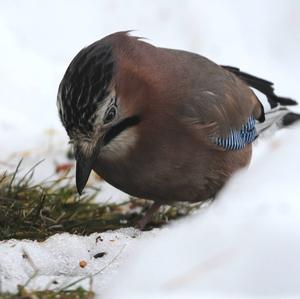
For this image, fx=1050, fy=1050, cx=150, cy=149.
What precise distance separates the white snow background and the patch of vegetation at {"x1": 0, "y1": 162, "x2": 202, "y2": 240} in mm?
206

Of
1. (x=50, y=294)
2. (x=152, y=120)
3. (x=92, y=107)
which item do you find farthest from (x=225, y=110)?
(x=50, y=294)

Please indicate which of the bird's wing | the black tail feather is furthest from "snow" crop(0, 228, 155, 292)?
the black tail feather

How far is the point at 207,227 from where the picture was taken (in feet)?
11.0

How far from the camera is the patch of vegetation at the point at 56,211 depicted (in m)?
4.94

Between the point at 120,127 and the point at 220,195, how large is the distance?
783 mm

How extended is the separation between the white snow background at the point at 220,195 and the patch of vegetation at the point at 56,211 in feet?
0.67

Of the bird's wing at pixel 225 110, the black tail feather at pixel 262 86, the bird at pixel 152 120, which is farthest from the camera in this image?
the black tail feather at pixel 262 86

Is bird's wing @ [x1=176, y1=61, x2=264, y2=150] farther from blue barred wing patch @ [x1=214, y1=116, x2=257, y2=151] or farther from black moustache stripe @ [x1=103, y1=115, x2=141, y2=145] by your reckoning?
black moustache stripe @ [x1=103, y1=115, x2=141, y2=145]

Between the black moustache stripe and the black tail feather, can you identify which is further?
the black tail feather

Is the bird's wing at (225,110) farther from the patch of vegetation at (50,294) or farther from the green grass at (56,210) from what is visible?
the patch of vegetation at (50,294)

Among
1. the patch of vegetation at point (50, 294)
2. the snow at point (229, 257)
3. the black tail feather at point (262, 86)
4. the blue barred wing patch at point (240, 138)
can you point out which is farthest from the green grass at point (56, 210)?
the snow at point (229, 257)

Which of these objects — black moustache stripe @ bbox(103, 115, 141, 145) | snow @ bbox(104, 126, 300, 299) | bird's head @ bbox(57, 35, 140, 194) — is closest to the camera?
snow @ bbox(104, 126, 300, 299)

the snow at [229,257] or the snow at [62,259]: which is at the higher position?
the snow at [229,257]

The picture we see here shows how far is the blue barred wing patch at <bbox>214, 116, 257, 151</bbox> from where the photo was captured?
17.7 ft
